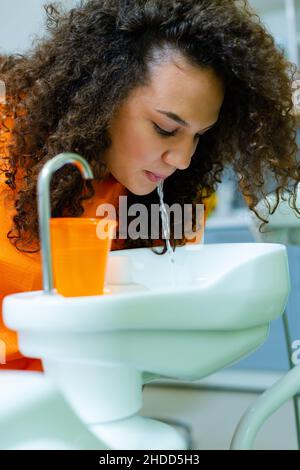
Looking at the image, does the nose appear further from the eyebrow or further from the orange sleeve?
the orange sleeve

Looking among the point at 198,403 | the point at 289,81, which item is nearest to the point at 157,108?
the point at 289,81

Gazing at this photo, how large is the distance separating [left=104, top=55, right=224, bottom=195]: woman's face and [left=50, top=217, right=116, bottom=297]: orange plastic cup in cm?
34

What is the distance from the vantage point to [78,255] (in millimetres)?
639

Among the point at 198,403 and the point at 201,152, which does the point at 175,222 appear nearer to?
the point at 201,152

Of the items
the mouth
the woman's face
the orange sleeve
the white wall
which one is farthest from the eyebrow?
the white wall

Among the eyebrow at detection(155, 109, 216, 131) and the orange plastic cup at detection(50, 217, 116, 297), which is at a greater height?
the eyebrow at detection(155, 109, 216, 131)

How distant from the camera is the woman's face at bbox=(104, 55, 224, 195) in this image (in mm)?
919

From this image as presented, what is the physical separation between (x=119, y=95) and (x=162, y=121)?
10cm

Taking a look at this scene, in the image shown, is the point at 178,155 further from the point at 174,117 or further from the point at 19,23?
the point at 19,23

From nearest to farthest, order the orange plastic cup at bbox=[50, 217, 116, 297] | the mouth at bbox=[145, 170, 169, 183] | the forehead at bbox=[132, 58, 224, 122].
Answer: the orange plastic cup at bbox=[50, 217, 116, 297] < the forehead at bbox=[132, 58, 224, 122] < the mouth at bbox=[145, 170, 169, 183]

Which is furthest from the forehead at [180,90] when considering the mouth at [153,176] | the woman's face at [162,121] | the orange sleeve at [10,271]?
the orange sleeve at [10,271]

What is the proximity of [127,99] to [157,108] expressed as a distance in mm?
76

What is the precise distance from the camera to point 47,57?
3.27 ft

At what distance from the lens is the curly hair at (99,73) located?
0.93 meters
